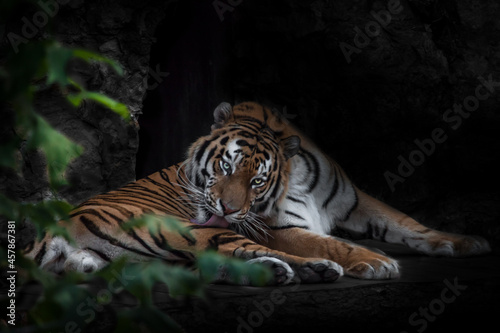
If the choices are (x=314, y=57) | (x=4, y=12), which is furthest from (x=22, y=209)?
(x=314, y=57)

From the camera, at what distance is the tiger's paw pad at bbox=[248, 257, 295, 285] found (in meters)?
2.52

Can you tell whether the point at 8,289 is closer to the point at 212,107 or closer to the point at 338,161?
the point at 212,107

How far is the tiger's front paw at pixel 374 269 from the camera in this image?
2.72 meters

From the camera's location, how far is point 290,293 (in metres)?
2.44

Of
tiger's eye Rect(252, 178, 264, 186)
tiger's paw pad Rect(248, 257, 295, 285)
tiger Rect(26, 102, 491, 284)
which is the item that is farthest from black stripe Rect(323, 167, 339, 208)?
tiger's paw pad Rect(248, 257, 295, 285)

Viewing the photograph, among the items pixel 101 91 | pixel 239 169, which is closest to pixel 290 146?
pixel 239 169

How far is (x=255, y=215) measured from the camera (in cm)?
319

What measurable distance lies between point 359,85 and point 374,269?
53.2 inches

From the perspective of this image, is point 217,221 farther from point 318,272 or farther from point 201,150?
point 318,272

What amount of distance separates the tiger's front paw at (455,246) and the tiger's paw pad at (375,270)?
592 millimetres

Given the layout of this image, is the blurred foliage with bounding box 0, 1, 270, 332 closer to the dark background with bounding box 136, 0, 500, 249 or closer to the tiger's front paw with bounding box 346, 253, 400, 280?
the tiger's front paw with bounding box 346, 253, 400, 280

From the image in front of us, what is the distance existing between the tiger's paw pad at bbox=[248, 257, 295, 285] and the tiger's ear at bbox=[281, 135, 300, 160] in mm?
949

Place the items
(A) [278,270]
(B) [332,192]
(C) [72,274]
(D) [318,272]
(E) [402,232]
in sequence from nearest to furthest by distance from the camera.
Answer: (C) [72,274]
(A) [278,270]
(D) [318,272]
(E) [402,232]
(B) [332,192]

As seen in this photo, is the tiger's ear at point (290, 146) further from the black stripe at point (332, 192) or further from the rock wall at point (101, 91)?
the rock wall at point (101, 91)
